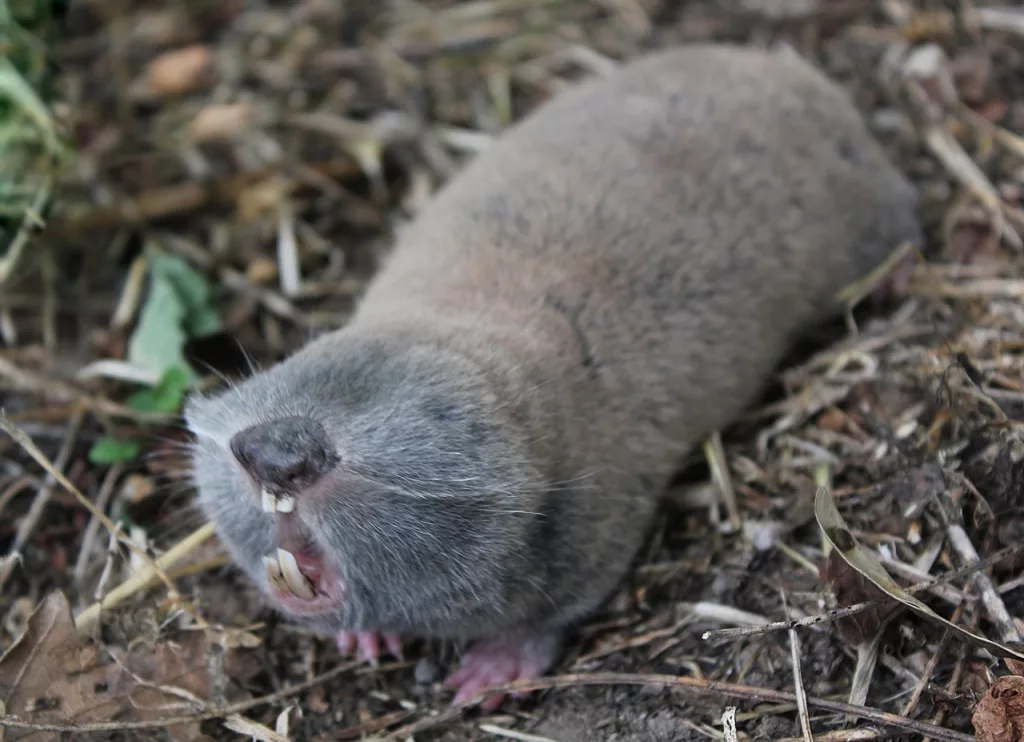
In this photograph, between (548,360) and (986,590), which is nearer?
(986,590)

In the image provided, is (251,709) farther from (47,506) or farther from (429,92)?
(429,92)

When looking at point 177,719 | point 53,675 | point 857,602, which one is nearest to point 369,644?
point 177,719

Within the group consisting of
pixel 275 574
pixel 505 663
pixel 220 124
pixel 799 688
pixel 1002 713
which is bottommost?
pixel 505 663

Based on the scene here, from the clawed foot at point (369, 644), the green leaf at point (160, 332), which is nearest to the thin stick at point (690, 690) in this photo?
the clawed foot at point (369, 644)

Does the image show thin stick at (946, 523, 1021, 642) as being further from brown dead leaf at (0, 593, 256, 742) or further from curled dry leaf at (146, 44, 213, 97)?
curled dry leaf at (146, 44, 213, 97)

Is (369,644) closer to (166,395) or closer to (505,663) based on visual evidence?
(505,663)

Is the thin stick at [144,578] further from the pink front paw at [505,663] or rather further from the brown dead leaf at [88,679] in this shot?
the pink front paw at [505,663]
